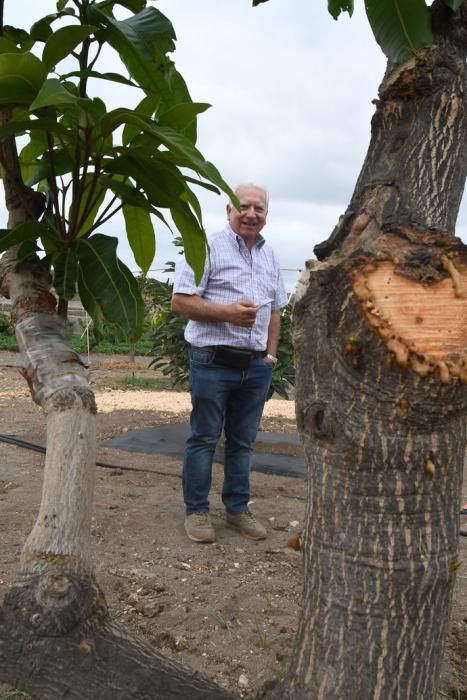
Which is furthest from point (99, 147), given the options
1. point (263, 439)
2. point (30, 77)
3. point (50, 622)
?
point (263, 439)

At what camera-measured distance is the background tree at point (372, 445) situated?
128 cm

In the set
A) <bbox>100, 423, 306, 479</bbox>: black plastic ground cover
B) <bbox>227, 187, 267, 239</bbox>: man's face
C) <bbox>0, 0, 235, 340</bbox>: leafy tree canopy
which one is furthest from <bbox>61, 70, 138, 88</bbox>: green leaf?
<bbox>100, 423, 306, 479</bbox>: black plastic ground cover

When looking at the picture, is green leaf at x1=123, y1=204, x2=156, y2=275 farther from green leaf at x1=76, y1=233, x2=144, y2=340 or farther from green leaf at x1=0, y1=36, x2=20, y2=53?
green leaf at x1=0, y1=36, x2=20, y2=53

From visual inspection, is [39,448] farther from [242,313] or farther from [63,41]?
[63,41]

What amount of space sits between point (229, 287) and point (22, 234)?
1.52 m

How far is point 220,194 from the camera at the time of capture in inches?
63.3

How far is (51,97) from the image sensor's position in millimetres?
1324

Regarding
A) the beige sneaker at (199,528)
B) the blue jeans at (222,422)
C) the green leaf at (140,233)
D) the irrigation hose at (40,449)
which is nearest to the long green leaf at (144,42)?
the green leaf at (140,233)

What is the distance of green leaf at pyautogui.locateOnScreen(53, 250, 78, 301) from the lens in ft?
6.13

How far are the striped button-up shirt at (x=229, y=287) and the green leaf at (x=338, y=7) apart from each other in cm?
142

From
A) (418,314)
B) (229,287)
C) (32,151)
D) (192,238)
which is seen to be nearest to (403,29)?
(418,314)

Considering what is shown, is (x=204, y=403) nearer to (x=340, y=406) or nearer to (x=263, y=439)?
(x=340, y=406)

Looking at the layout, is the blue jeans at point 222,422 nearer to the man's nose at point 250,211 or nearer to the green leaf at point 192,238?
the man's nose at point 250,211

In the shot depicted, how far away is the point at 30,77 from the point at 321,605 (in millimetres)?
1278
